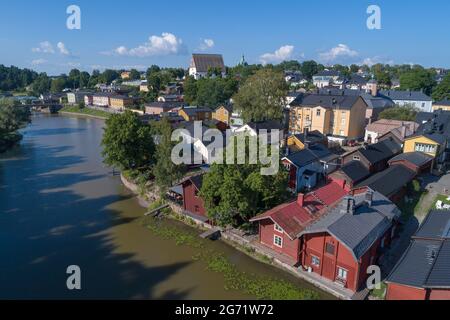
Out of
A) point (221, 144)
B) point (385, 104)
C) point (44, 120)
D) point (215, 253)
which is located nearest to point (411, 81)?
point (385, 104)

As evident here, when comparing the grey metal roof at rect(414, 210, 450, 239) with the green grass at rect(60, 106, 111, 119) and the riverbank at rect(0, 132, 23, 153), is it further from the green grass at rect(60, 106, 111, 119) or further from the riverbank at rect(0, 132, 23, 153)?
the green grass at rect(60, 106, 111, 119)

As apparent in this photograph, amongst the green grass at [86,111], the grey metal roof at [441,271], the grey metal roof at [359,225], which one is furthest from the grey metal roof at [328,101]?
the green grass at [86,111]

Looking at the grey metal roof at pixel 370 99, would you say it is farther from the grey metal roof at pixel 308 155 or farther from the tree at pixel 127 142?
the tree at pixel 127 142

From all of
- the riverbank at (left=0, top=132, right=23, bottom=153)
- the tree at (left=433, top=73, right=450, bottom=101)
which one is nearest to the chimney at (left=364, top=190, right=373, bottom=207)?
the riverbank at (left=0, top=132, right=23, bottom=153)

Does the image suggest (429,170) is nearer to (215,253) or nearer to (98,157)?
(215,253)

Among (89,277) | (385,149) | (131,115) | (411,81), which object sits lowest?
(89,277)

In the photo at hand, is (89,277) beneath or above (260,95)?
beneath

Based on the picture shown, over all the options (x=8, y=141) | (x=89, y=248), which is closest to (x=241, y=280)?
(x=89, y=248)
